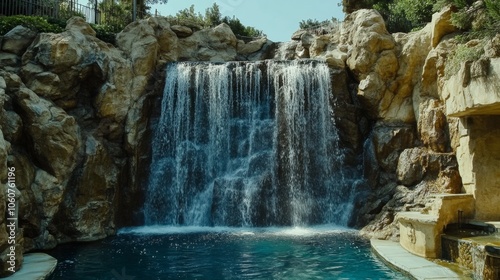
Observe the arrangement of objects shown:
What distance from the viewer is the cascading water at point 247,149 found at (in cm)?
1764

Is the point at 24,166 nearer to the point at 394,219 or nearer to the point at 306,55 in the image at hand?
the point at 394,219

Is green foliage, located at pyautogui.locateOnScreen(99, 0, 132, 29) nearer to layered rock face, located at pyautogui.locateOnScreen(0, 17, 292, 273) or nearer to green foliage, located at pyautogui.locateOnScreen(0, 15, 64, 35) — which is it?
layered rock face, located at pyautogui.locateOnScreen(0, 17, 292, 273)

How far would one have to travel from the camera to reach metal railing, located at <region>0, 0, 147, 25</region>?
74.0ft

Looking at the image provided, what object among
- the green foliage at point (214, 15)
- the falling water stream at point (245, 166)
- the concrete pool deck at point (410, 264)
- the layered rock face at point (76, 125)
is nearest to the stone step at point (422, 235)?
the concrete pool deck at point (410, 264)

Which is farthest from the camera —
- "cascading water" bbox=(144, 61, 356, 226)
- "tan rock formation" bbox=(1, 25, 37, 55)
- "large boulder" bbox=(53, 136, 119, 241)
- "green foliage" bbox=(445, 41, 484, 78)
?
"cascading water" bbox=(144, 61, 356, 226)

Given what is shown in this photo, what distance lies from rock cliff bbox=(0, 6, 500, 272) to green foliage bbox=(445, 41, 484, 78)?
9.8 inches

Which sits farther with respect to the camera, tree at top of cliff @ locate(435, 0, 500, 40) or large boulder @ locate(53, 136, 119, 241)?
large boulder @ locate(53, 136, 119, 241)

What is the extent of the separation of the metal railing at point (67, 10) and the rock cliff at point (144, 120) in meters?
6.11

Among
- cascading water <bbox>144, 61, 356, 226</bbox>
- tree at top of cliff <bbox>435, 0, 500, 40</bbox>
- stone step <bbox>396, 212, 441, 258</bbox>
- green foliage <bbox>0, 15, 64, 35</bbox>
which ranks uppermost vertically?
green foliage <bbox>0, 15, 64, 35</bbox>

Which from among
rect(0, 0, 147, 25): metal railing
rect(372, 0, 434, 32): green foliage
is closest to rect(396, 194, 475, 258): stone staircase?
rect(372, 0, 434, 32): green foliage

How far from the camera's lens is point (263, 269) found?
10.6m

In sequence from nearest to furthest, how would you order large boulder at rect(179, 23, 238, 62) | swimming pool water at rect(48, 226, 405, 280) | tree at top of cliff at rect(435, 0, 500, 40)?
swimming pool water at rect(48, 226, 405, 280) → tree at top of cliff at rect(435, 0, 500, 40) → large boulder at rect(179, 23, 238, 62)

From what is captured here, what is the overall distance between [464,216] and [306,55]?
1360cm

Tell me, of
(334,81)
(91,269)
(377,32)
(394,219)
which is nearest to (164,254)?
(91,269)
